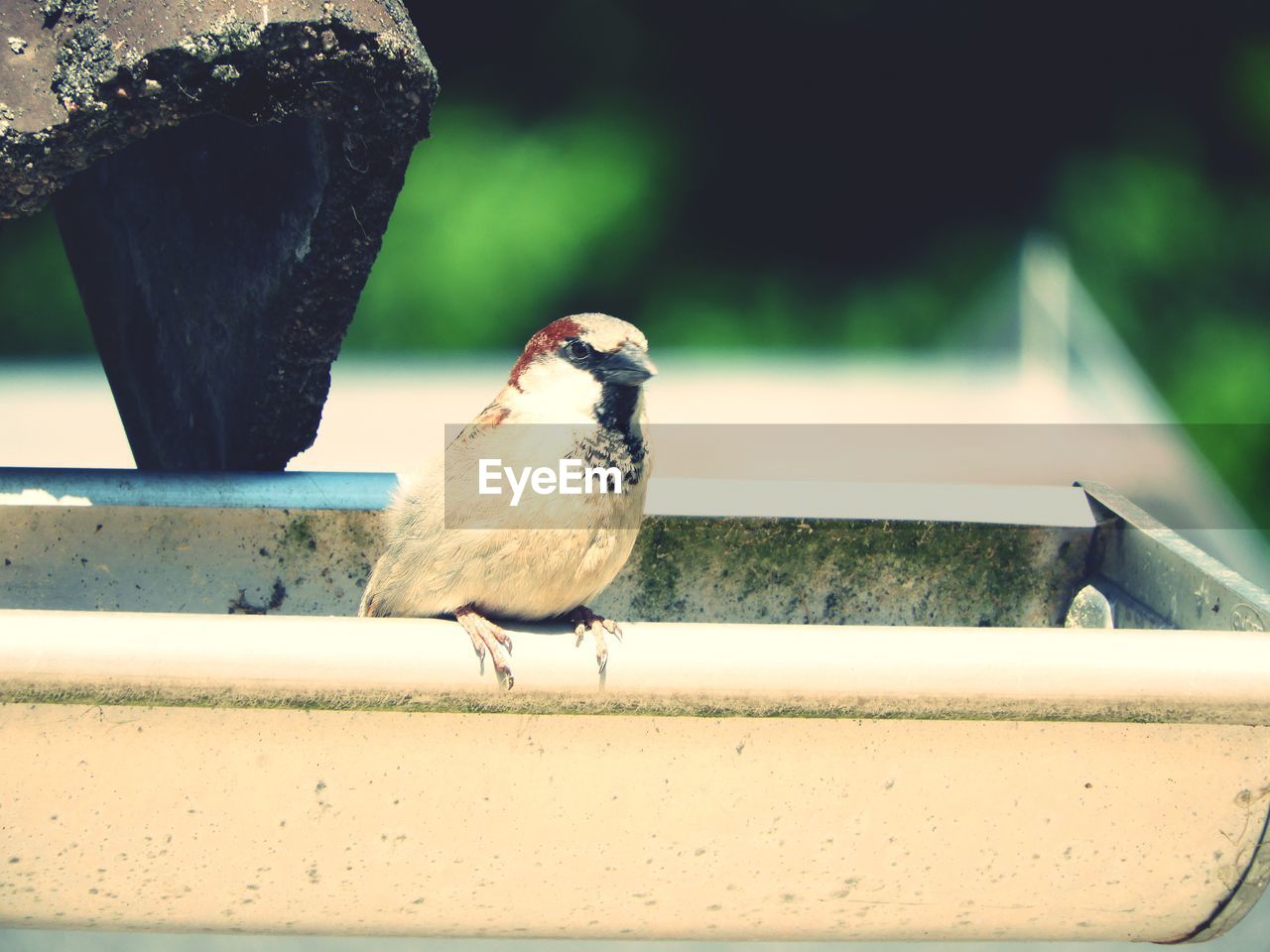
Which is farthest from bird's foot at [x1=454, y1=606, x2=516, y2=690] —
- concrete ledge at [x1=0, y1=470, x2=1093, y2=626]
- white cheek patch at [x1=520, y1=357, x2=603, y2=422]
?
concrete ledge at [x1=0, y1=470, x2=1093, y2=626]

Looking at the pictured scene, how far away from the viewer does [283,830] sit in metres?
0.87

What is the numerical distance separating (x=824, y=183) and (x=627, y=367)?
210cm

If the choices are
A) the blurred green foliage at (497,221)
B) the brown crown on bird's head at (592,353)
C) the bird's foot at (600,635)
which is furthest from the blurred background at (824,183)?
the bird's foot at (600,635)

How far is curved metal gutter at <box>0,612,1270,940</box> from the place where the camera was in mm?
808

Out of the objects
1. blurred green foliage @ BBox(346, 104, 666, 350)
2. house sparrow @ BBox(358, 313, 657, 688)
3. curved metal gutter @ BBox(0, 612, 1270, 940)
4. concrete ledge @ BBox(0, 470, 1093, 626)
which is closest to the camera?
curved metal gutter @ BBox(0, 612, 1270, 940)

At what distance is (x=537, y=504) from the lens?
107cm

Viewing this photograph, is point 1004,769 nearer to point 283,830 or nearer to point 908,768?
point 908,768

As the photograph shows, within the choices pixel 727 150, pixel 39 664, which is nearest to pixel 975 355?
pixel 727 150

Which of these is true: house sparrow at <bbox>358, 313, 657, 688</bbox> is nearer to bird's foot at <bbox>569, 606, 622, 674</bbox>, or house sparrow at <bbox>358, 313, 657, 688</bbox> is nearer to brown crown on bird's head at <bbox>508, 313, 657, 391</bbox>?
brown crown on bird's head at <bbox>508, 313, 657, 391</bbox>

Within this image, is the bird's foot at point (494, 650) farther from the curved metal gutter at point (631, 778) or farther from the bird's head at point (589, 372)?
the bird's head at point (589, 372)

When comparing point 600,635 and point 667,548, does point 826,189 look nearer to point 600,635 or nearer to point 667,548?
point 667,548

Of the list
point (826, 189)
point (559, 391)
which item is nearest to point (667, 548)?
point (559, 391)

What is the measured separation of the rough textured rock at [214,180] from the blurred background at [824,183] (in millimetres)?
1603

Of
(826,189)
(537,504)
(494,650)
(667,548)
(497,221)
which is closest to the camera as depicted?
(494,650)
